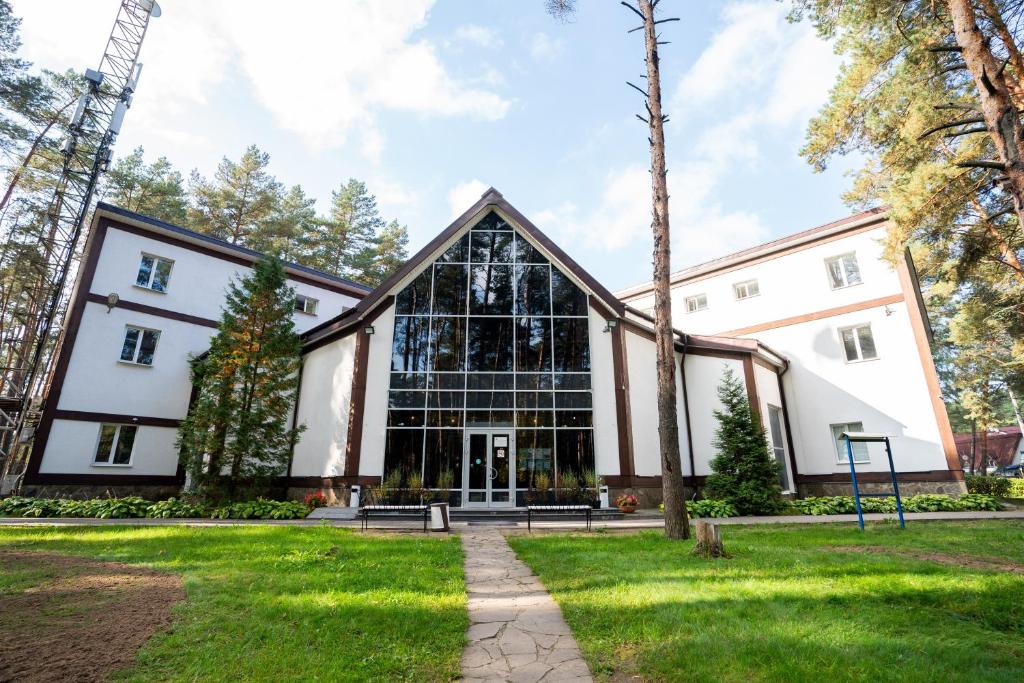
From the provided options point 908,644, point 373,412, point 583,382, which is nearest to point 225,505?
point 373,412

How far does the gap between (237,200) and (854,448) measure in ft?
108

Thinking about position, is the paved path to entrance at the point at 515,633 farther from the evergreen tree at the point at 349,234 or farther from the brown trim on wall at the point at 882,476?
the evergreen tree at the point at 349,234

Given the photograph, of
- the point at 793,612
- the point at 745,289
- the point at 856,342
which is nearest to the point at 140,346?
the point at 793,612

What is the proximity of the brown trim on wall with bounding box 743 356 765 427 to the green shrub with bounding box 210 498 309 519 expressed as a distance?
12.9 metres

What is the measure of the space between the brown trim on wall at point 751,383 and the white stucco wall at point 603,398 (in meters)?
4.18

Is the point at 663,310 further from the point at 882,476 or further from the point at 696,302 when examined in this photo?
the point at 696,302

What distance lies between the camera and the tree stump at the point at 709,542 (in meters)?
6.14

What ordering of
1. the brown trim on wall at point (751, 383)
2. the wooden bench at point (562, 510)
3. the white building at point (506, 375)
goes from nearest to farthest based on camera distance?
the wooden bench at point (562, 510)
the white building at point (506, 375)
the brown trim on wall at point (751, 383)

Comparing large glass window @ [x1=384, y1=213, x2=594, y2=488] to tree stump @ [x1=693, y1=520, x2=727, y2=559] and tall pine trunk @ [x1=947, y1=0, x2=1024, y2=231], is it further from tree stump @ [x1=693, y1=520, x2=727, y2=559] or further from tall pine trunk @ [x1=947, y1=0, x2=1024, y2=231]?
tall pine trunk @ [x1=947, y1=0, x2=1024, y2=231]

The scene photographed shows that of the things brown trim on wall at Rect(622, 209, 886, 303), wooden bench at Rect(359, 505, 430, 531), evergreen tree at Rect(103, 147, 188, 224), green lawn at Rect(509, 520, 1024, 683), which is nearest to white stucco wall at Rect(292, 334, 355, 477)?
wooden bench at Rect(359, 505, 430, 531)

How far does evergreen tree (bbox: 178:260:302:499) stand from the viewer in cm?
1258

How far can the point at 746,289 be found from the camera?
61.0 feet

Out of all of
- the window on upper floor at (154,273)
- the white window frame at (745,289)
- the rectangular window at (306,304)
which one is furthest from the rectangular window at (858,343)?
→ the window on upper floor at (154,273)

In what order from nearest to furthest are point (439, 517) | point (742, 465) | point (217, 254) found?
point (439, 517), point (742, 465), point (217, 254)
